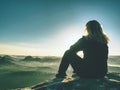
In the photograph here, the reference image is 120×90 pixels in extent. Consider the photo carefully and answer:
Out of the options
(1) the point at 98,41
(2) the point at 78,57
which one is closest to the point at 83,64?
(2) the point at 78,57

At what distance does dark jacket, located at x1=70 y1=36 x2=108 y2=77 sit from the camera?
30.7 ft

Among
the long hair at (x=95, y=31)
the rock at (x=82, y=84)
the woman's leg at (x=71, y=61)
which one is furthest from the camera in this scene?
the woman's leg at (x=71, y=61)

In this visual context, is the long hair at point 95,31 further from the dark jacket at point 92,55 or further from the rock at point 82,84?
the rock at point 82,84

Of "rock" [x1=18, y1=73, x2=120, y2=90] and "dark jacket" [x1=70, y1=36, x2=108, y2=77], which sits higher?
"dark jacket" [x1=70, y1=36, x2=108, y2=77]

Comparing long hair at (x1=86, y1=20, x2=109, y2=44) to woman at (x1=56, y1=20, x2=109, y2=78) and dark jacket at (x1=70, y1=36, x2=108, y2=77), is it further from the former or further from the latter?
dark jacket at (x1=70, y1=36, x2=108, y2=77)

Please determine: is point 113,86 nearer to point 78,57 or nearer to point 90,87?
point 90,87

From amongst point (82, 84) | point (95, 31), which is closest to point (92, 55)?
point (95, 31)

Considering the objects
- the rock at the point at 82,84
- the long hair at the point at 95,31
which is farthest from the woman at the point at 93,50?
the rock at the point at 82,84

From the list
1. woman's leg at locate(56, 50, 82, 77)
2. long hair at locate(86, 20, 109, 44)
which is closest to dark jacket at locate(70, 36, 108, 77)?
long hair at locate(86, 20, 109, 44)

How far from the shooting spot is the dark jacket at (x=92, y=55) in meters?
9.35

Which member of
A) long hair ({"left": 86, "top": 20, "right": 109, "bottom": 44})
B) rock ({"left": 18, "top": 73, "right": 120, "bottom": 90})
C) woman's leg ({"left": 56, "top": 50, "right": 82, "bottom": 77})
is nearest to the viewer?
rock ({"left": 18, "top": 73, "right": 120, "bottom": 90})

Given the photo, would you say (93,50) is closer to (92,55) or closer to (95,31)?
(92,55)

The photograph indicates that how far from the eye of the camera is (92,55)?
935cm

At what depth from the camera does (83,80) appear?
9508mm
